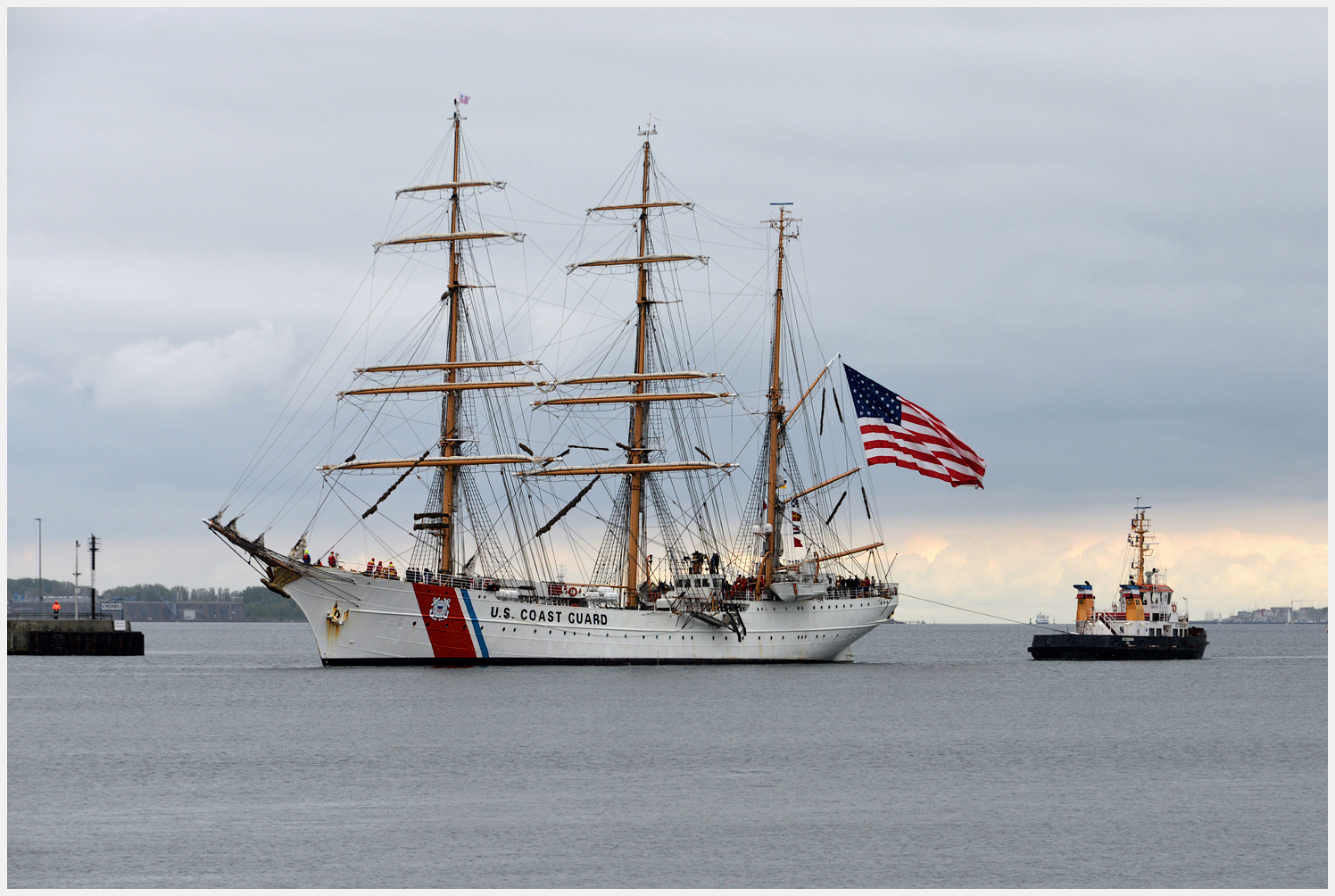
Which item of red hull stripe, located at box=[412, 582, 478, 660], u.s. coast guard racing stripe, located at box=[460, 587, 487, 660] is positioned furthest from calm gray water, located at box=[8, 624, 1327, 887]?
red hull stripe, located at box=[412, 582, 478, 660]

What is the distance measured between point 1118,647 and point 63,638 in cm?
7265

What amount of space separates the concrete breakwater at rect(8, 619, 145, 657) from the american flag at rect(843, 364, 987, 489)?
207ft

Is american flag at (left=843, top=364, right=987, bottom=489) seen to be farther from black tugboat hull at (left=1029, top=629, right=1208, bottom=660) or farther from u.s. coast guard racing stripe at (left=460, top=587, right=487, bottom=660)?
black tugboat hull at (left=1029, top=629, right=1208, bottom=660)

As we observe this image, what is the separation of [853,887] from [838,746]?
23.6 m

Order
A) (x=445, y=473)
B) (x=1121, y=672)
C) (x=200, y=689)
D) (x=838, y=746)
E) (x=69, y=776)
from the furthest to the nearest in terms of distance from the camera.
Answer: (x=1121, y=672) < (x=445, y=473) < (x=200, y=689) < (x=838, y=746) < (x=69, y=776)

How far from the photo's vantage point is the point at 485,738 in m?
58.2

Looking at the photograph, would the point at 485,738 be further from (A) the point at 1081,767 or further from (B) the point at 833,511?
(B) the point at 833,511

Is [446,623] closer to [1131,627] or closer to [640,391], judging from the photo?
[640,391]

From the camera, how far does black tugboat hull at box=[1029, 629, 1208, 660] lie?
111 meters

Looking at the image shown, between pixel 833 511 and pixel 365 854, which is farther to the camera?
pixel 833 511

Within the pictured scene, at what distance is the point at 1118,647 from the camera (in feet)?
364

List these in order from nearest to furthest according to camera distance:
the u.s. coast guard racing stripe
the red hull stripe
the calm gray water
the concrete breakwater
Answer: the calm gray water, the red hull stripe, the u.s. coast guard racing stripe, the concrete breakwater

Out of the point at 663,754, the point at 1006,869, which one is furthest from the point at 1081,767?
the point at 1006,869

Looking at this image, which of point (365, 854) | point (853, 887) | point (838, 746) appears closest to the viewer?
point (853, 887)
